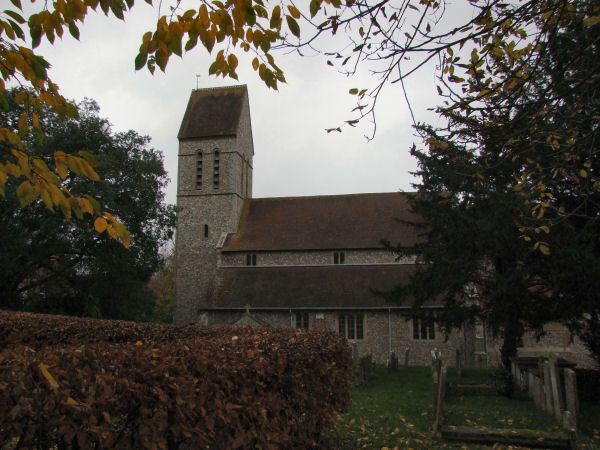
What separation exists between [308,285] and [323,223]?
4.97 m

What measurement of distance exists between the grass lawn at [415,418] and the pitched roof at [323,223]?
47.4 ft

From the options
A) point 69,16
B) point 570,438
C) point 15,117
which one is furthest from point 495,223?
point 15,117

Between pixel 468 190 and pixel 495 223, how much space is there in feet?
7.95

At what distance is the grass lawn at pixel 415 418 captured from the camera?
793cm

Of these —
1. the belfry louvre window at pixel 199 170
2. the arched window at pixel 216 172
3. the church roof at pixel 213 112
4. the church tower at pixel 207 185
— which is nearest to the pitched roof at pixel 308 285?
the church tower at pixel 207 185

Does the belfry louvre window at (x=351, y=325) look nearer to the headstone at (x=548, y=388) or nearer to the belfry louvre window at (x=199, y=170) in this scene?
the belfry louvre window at (x=199, y=170)

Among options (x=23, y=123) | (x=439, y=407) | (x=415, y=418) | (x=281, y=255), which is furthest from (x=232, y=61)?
(x=281, y=255)

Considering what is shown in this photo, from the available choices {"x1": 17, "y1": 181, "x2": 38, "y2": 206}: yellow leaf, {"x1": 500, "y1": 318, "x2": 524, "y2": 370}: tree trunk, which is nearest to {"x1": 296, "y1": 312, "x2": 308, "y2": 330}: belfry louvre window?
{"x1": 500, "y1": 318, "x2": 524, "y2": 370}: tree trunk

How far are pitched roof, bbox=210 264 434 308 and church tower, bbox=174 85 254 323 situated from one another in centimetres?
193

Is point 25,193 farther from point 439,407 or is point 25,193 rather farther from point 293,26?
point 439,407

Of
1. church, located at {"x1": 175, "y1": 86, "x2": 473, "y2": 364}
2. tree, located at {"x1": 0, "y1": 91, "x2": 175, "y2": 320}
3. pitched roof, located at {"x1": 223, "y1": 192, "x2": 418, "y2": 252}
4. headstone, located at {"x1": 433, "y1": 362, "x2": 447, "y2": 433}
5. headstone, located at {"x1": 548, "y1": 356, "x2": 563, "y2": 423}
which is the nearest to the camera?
headstone, located at {"x1": 433, "y1": 362, "x2": 447, "y2": 433}

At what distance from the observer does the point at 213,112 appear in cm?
3369

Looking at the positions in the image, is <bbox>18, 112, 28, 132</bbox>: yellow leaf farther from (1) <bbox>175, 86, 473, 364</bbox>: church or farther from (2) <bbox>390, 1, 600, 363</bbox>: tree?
(1) <bbox>175, 86, 473, 364</bbox>: church

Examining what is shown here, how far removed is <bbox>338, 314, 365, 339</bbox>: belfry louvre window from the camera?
25.5 meters
